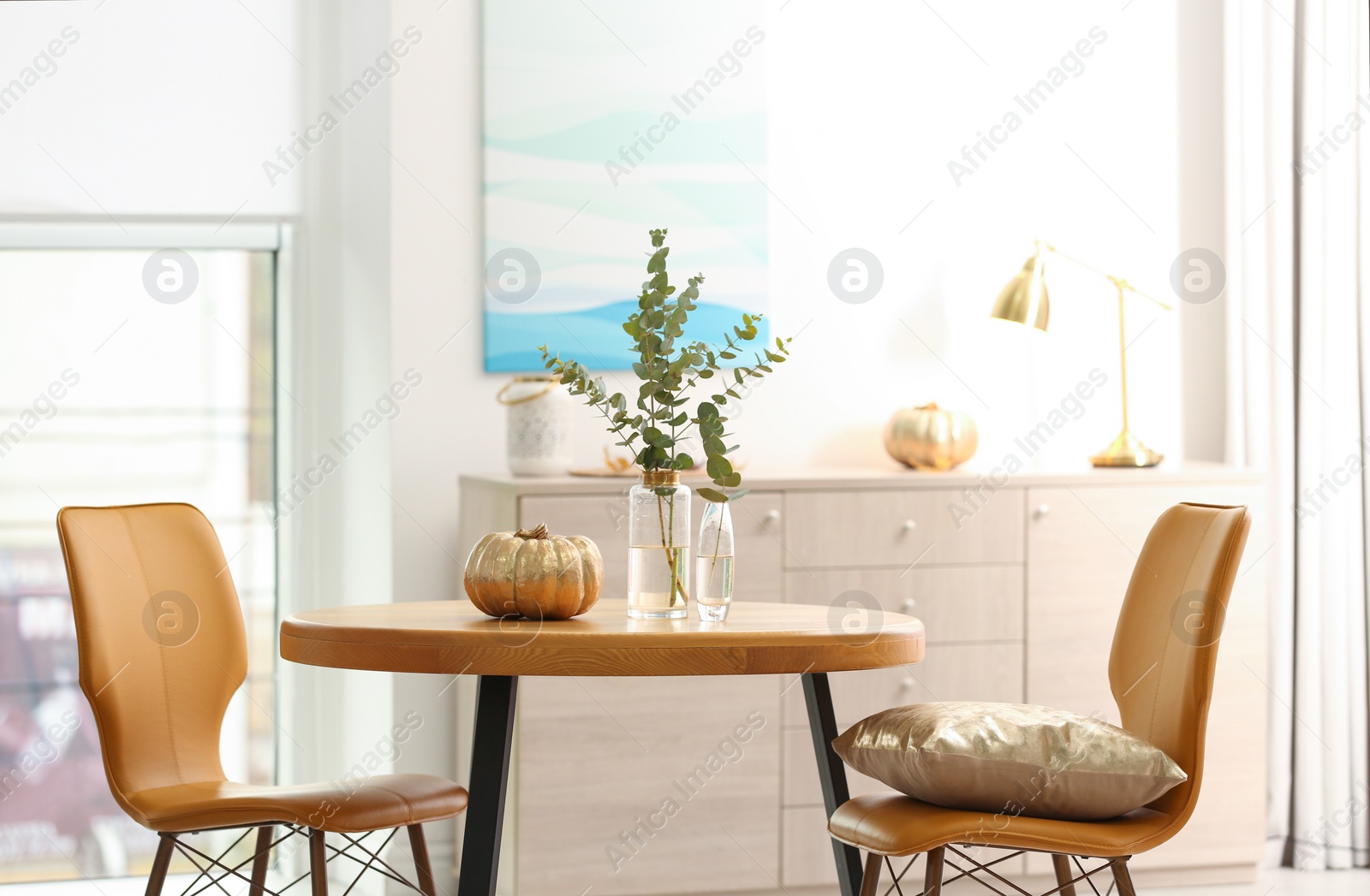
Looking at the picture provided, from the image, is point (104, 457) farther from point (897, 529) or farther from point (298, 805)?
point (897, 529)

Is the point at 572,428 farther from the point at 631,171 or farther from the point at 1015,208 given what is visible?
the point at 1015,208

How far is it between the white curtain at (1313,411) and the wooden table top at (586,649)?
2251mm

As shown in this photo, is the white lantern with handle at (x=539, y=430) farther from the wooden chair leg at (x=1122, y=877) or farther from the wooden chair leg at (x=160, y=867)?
the wooden chair leg at (x=1122, y=877)

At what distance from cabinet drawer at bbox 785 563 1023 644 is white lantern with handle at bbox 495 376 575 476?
0.59 m

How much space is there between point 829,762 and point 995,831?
40 centimetres

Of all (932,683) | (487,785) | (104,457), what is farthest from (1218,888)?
(104,457)

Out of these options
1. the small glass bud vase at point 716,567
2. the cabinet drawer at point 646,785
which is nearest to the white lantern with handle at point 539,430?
the cabinet drawer at point 646,785

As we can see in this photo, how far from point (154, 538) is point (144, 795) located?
0.46 meters

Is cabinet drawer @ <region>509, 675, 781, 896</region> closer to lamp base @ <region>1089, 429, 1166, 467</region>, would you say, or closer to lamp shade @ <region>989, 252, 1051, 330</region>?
lamp base @ <region>1089, 429, 1166, 467</region>

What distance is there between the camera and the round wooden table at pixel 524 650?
73.2 inches

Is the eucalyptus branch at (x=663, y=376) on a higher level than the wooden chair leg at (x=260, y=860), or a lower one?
higher

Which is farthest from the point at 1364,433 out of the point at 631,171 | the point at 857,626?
the point at 857,626

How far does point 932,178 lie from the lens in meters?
3.84

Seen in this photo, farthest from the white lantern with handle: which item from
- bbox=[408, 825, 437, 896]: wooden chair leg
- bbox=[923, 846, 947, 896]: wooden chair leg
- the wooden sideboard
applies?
bbox=[923, 846, 947, 896]: wooden chair leg
